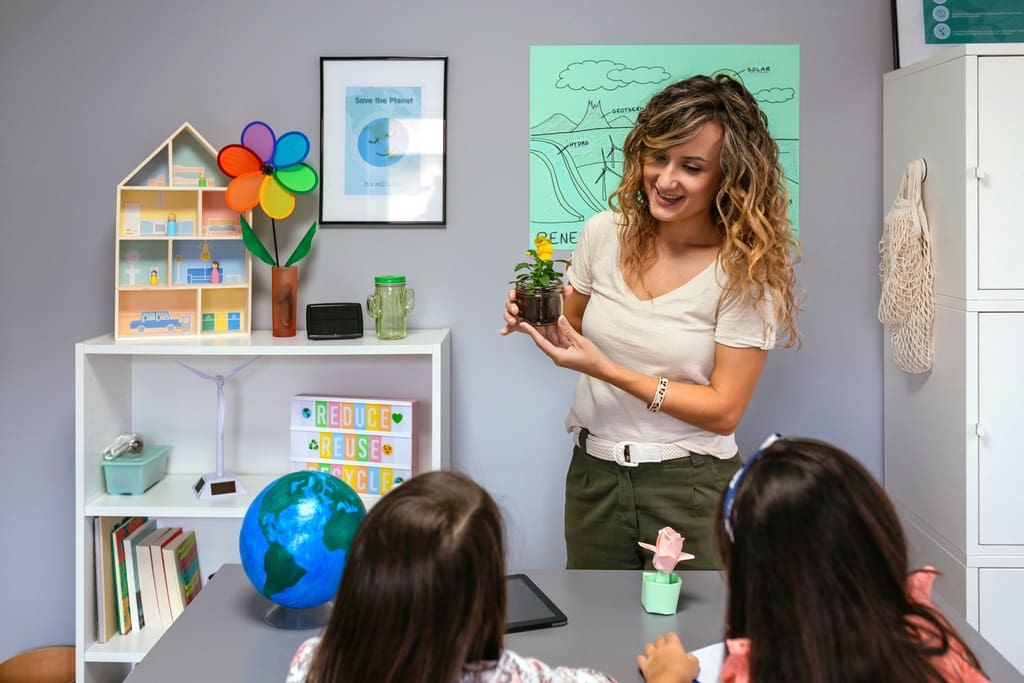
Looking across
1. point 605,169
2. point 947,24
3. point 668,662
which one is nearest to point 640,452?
point 668,662

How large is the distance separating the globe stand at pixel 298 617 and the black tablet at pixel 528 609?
29 cm

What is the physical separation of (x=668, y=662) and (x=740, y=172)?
3.05 feet

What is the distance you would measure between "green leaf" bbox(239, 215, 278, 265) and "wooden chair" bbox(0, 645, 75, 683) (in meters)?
1.25

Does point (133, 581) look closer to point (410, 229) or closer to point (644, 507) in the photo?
point (410, 229)

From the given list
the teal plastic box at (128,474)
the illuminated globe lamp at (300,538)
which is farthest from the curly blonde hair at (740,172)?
the teal plastic box at (128,474)

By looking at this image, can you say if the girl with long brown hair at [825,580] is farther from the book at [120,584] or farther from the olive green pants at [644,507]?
the book at [120,584]

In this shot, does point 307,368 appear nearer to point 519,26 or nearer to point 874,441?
point 519,26

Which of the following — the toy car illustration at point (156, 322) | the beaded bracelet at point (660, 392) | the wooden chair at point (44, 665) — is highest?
the toy car illustration at point (156, 322)

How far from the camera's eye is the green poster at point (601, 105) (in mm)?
2594

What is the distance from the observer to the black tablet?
58.3 inches

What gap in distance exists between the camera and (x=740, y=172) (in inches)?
70.5

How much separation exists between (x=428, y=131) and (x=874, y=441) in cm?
154

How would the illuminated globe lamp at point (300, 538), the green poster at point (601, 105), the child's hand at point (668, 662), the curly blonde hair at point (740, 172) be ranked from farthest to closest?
1. the green poster at point (601, 105)
2. the curly blonde hair at point (740, 172)
3. the illuminated globe lamp at point (300, 538)
4. the child's hand at point (668, 662)

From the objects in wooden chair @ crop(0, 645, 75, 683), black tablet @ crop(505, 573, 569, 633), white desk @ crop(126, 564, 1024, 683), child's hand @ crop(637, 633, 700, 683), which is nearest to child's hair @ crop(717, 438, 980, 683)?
child's hand @ crop(637, 633, 700, 683)
